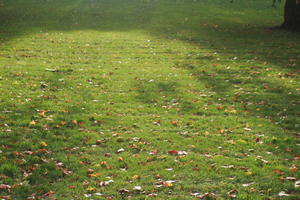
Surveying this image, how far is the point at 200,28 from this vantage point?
27.4m

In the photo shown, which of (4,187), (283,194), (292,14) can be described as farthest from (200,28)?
(4,187)

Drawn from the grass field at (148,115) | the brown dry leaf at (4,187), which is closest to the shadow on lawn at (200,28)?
the grass field at (148,115)

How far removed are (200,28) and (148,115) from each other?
1734 cm

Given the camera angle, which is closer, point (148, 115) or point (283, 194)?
point (283, 194)

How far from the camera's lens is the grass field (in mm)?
7480

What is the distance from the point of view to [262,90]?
13734 mm

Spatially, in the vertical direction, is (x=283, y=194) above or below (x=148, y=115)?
below

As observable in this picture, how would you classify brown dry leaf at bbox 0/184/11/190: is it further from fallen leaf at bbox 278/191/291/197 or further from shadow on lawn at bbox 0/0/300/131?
shadow on lawn at bbox 0/0/300/131

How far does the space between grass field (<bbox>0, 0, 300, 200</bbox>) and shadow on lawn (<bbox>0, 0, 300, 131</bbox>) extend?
0.38 feet

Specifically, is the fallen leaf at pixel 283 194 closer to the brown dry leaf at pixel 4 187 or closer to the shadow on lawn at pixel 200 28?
the shadow on lawn at pixel 200 28

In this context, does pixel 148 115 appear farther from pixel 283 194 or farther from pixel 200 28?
pixel 200 28

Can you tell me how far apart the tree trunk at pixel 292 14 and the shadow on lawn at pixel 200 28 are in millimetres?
1201

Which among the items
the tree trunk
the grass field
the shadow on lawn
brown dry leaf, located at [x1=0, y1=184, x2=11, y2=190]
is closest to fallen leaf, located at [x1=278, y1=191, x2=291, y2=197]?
the grass field

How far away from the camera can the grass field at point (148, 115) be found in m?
7.48
